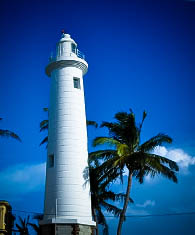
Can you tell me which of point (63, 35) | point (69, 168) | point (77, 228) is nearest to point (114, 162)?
point (69, 168)

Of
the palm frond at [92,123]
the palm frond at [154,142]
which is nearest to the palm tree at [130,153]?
the palm frond at [154,142]

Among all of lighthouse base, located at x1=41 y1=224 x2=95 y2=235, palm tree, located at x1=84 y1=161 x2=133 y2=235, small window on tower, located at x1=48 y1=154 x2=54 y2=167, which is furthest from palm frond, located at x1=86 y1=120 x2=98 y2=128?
lighthouse base, located at x1=41 y1=224 x2=95 y2=235

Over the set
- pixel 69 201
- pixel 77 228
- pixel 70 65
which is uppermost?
pixel 70 65

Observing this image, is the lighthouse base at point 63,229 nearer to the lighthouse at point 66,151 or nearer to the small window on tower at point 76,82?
the lighthouse at point 66,151

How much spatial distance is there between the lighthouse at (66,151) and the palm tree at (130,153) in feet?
7.00

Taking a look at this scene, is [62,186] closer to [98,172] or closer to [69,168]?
[69,168]

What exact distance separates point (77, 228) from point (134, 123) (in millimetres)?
8499

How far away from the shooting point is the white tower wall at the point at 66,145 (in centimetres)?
1872

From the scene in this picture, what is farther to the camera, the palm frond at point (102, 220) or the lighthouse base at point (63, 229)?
the palm frond at point (102, 220)

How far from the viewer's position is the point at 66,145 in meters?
20.0

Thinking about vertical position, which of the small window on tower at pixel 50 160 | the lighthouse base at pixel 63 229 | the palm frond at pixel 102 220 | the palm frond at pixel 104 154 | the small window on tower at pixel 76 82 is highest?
the small window on tower at pixel 76 82

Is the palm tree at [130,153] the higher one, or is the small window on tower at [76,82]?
the small window on tower at [76,82]

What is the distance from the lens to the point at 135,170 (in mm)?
21953

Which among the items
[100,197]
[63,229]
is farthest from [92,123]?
[63,229]
